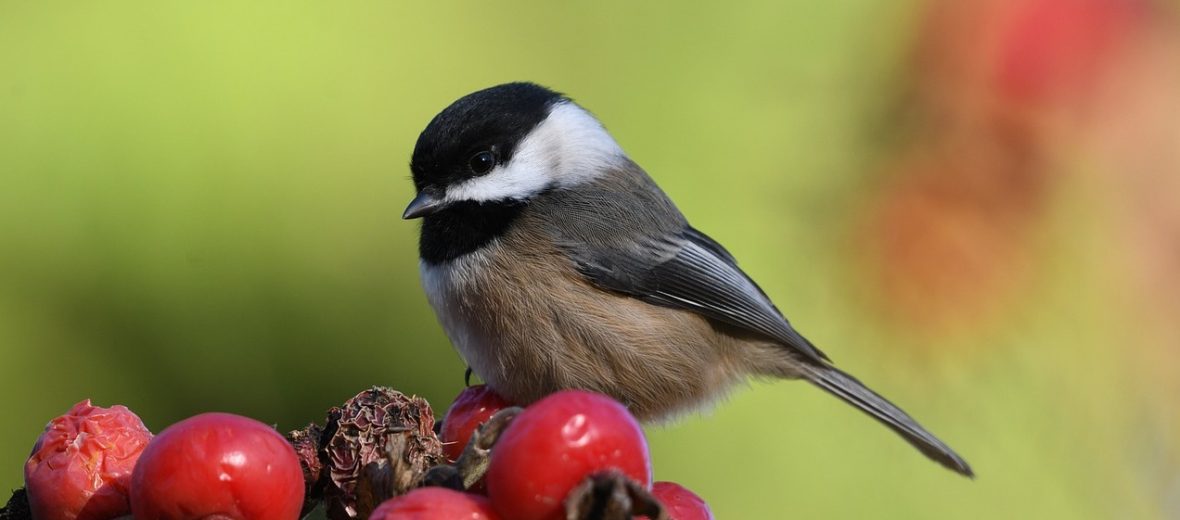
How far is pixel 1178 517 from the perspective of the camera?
60.1 inches

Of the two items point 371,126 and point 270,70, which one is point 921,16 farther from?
point 270,70

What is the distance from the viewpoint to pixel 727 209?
1.85 m

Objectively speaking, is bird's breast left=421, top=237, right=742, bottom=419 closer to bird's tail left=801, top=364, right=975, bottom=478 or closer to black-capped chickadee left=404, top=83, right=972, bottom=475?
black-capped chickadee left=404, top=83, right=972, bottom=475

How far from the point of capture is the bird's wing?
169 centimetres

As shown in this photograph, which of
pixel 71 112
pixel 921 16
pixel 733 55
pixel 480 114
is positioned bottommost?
pixel 71 112

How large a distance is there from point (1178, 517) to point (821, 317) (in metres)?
0.61

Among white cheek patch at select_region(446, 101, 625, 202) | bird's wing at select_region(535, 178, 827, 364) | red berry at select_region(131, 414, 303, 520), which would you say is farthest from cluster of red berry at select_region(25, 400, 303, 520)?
bird's wing at select_region(535, 178, 827, 364)

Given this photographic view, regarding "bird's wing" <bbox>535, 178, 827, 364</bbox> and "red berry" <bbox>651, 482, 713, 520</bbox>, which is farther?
"bird's wing" <bbox>535, 178, 827, 364</bbox>

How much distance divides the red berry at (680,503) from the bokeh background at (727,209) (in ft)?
2.68

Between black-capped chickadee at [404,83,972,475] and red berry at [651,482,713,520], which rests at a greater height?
black-capped chickadee at [404,83,972,475]

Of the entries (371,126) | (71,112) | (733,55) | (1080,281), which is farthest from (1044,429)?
(71,112)

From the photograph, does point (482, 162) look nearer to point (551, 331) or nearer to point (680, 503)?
point (551, 331)

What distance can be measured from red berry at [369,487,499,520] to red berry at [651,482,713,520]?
160 millimetres

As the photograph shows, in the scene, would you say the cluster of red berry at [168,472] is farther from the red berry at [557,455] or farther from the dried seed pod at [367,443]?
the red berry at [557,455]
